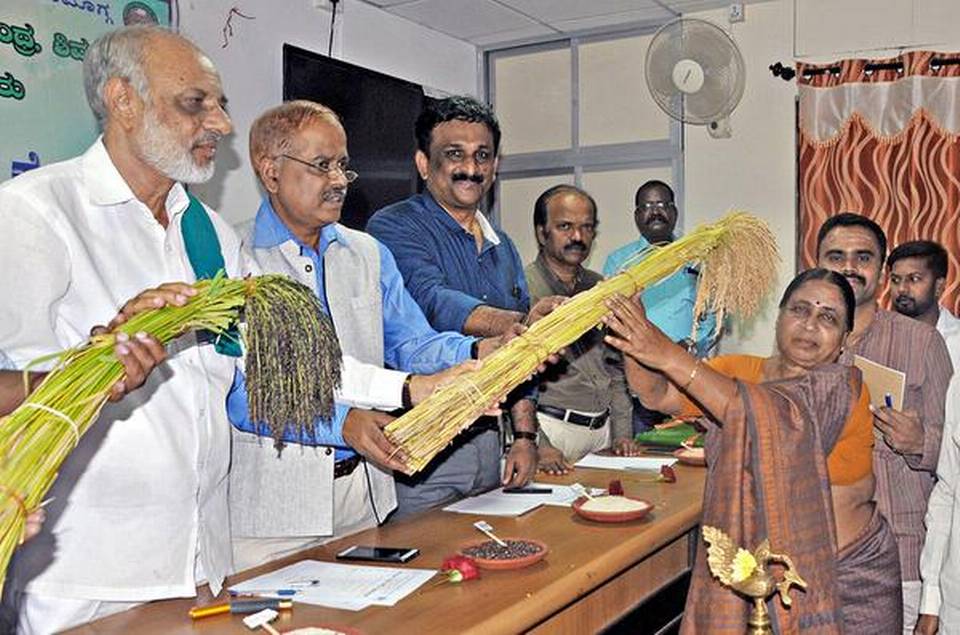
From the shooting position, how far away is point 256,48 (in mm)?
4621

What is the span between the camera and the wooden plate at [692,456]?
302 centimetres

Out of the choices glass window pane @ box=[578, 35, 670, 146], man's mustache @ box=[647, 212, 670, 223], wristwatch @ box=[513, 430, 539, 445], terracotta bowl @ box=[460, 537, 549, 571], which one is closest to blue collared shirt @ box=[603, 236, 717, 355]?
man's mustache @ box=[647, 212, 670, 223]

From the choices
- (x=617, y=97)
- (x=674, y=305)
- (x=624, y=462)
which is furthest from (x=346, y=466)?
(x=617, y=97)

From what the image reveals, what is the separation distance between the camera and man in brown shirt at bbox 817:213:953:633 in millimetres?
2844

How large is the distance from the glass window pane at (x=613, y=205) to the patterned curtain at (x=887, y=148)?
1063 millimetres

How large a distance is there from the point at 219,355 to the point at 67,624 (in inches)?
22.2

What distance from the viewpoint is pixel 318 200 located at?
231 centimetres

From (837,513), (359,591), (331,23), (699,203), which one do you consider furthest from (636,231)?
(359,591)

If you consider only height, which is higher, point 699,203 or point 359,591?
point 699,203

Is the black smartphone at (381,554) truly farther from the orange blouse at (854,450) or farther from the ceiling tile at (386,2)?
the ceiling tile at (386,2)

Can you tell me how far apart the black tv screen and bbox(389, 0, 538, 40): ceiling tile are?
424 mm

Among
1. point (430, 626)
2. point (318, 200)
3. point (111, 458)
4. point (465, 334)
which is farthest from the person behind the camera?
point (465, 334)

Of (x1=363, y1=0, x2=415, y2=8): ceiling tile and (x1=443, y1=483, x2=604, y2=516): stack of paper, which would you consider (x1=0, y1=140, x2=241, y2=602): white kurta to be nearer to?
(x1=443, y1=483, x2=604, y2=516): stack of paper

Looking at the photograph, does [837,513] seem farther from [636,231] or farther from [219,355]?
[636,231]
